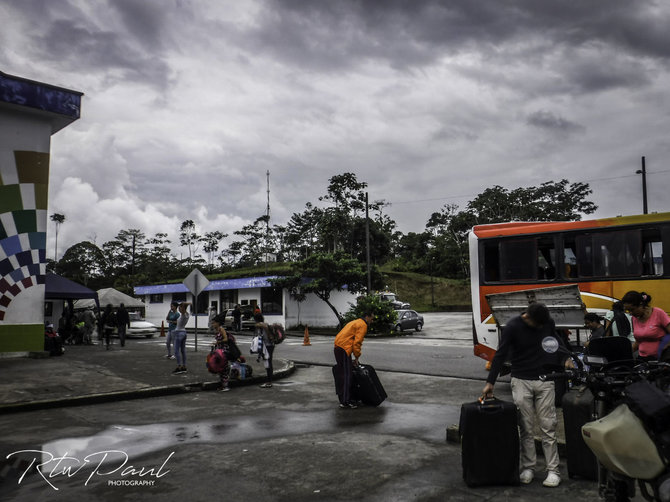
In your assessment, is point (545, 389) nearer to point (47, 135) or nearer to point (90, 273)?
point (47, 135)

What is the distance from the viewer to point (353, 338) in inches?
337

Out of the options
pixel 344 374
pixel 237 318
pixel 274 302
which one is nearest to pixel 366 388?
pixel 344 374

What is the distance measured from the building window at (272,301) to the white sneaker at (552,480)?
30574 mm

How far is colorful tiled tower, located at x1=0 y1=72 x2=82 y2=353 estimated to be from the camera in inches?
605

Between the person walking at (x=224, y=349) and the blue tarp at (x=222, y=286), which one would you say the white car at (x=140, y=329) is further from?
the person walking at (x=224, y=349)

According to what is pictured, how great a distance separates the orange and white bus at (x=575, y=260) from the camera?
10.3m

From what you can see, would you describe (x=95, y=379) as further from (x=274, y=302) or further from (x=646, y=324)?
(x=274, y=302)

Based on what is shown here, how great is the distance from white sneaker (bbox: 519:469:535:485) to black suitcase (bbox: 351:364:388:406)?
3.98 metres

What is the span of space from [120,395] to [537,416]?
7681mm

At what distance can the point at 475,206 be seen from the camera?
6519 centimetres

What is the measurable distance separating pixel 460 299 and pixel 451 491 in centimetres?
6302

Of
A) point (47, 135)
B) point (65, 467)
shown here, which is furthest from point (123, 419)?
point (47, 135)
